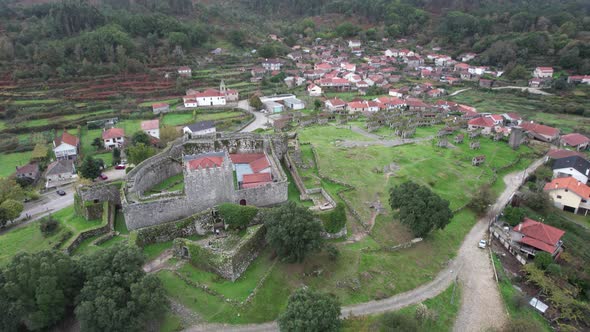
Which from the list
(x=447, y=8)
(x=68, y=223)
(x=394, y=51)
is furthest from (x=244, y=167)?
(x=447, y=8)

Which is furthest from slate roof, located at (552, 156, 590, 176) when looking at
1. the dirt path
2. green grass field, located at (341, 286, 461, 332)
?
green grass field, located at (341, 286, 461, 332)

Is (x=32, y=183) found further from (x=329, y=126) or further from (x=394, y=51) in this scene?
(x=394, y=51)

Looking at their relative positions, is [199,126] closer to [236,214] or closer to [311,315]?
[236,214]

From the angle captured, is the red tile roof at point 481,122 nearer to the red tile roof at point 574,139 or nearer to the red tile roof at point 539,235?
the red tile roof at point 574,139

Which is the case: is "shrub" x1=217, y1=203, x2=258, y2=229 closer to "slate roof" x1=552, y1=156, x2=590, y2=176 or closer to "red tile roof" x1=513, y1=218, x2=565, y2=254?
"red tile roof" x1=513, y1=218, x2=565, y2=254

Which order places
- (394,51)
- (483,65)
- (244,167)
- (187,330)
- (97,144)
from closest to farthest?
(187,330)
(244,167)
(97,144)
(483,65)
(394,51)

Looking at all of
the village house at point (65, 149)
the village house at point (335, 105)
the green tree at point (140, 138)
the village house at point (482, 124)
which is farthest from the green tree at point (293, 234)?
the village house at point (335, 105)
